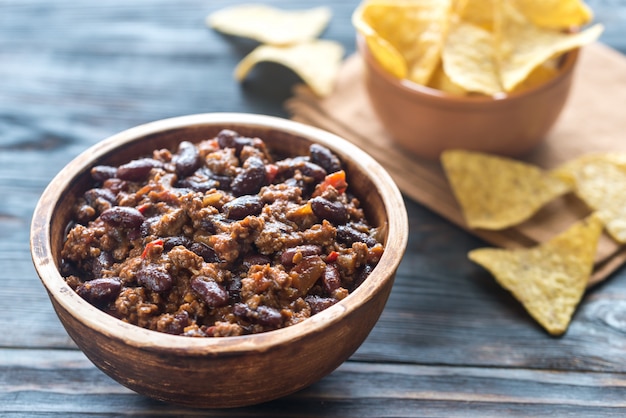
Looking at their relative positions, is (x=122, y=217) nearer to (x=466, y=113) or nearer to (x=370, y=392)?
(x=370, y=392)

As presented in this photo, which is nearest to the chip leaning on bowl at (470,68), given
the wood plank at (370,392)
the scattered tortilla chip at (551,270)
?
the scattered tortilla chip at (551,270)

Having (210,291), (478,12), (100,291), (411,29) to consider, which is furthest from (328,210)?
(478,12)

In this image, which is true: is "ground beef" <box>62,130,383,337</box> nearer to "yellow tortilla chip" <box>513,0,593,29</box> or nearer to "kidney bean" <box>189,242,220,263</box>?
"kidney bean" <box>189,242,220,263</box>

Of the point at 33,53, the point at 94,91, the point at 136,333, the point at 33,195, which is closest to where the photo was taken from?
the point at 136,333

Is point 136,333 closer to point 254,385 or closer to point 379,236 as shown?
point 254,385

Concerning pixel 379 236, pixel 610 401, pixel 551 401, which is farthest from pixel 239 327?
pixel 610 401

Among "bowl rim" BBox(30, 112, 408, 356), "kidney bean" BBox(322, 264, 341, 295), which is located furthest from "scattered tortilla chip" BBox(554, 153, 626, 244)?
"kidney bean" BBox(322, 264, 341, 295)

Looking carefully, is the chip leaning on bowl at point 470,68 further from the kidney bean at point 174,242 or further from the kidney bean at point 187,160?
the kidney bean at point 174,242
